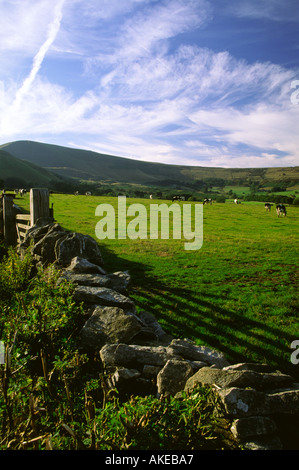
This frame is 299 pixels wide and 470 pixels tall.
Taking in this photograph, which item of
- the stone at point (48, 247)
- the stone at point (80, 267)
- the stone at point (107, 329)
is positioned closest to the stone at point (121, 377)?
the stone at point (107, 329)

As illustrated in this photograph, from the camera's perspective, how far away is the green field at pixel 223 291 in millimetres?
6246

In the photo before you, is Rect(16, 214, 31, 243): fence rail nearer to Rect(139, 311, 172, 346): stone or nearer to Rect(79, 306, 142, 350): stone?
Rect(139, 311, 172, 346): stone

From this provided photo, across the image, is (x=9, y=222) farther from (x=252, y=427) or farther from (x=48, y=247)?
(x=252, y=427)

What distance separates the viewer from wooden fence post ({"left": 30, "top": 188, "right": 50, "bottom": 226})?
997 centimetres

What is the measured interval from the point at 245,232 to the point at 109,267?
1451cm

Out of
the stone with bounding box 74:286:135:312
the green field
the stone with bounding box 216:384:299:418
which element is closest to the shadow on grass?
the green field

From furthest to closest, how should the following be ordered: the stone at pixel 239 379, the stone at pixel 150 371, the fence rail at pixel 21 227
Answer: the fence rail at pixel 21 227 → the stone at pixel 150 371 → the stone at pixel 239 379

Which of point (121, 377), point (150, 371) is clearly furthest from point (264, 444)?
point (121, 377)

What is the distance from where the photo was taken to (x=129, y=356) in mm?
4285

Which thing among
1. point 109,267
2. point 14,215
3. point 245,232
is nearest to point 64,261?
point 109,267

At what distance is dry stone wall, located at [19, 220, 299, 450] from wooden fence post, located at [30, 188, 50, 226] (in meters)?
3.80

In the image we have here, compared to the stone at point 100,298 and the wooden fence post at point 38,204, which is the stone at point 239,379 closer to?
the stone at point 100,298

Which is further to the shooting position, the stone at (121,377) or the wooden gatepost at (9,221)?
the wooden gatepost at (9,221)

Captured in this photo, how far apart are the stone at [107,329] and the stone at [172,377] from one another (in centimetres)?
115
